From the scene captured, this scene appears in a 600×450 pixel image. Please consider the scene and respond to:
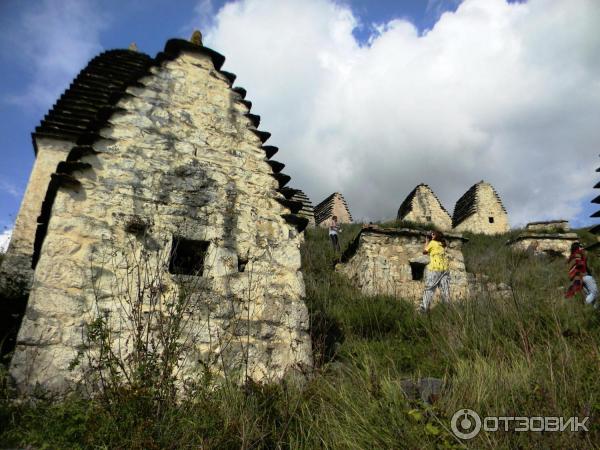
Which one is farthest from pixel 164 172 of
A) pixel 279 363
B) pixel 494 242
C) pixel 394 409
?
pixel 494 242

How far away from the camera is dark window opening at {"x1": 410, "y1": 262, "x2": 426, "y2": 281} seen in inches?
388

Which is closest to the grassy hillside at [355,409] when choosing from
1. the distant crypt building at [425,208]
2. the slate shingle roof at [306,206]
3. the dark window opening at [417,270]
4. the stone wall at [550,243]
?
the dark window opening at [417,270]

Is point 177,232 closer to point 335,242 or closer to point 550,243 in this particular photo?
point 335,242

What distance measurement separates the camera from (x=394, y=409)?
258cm

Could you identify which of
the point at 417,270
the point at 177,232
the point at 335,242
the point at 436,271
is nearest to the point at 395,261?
the point at 417,270

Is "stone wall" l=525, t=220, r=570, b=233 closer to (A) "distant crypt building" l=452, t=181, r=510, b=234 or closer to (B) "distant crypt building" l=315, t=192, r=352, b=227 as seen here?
(A) "distant crypt building" l=452, t=181, r=510, b=234

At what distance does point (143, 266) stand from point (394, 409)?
8.88 ft

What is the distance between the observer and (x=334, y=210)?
82.1 ft

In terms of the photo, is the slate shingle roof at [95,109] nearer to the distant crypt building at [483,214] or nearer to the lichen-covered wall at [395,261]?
the lichen-covered wall at [395,261]

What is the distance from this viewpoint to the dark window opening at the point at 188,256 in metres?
4.27

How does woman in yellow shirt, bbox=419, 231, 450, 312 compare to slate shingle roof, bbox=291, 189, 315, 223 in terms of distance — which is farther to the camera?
slate shingle roof, bbox=291, 189, 315, 223

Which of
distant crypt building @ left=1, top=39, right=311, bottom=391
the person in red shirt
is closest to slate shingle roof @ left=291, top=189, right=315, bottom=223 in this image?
the person in red shirt

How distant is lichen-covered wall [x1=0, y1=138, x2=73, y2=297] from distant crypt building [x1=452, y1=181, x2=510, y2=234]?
20.0 meters

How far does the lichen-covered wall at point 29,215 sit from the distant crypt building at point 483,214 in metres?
20.0
